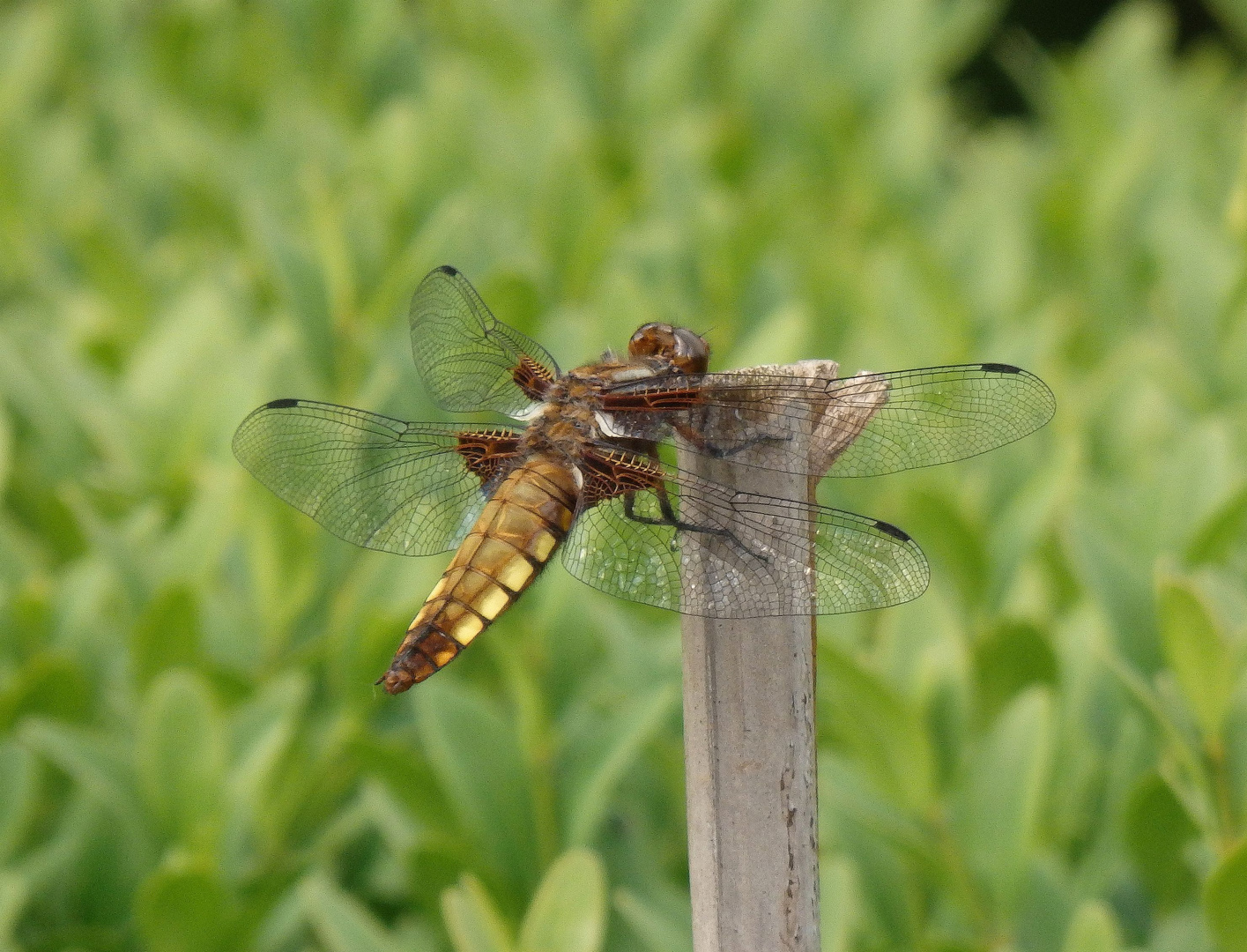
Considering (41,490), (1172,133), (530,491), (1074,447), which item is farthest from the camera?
(1172,133)

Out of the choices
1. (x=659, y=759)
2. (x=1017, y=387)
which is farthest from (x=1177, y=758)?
(x=659, y=759)

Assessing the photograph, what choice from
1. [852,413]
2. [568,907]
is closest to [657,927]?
[568,907]

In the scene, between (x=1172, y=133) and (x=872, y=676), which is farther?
(x=1172, y=133)

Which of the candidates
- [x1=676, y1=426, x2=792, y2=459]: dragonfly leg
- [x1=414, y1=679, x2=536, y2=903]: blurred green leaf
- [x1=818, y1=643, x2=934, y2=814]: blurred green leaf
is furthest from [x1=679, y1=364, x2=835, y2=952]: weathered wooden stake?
[x1=414, y1=679, x2=536, y2=903]: blurred green leaf

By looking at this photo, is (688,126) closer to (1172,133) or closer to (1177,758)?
(1172,133)

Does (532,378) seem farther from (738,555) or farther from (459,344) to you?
(738,555)

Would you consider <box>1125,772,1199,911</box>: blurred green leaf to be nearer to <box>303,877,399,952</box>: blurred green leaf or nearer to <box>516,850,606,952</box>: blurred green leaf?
<box>516,850,606,952</box>: blurred green leaf
